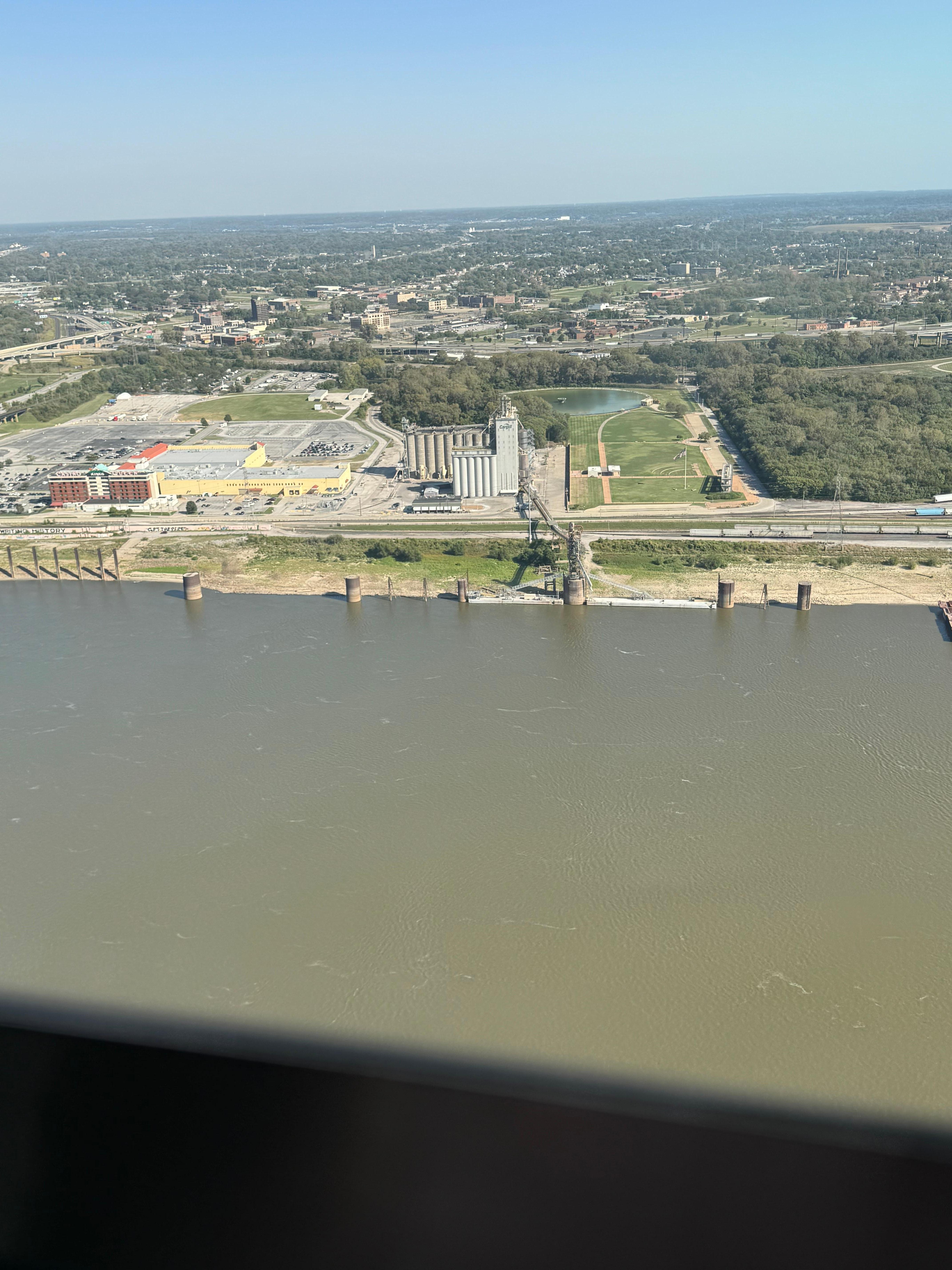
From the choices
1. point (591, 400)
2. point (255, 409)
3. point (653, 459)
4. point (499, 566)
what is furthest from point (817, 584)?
point (255, 409)

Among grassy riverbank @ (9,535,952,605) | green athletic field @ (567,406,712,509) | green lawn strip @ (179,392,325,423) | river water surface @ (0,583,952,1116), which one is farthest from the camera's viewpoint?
green lawn strip @ (179,392,325,423)

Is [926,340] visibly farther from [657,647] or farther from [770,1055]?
[770,1055]

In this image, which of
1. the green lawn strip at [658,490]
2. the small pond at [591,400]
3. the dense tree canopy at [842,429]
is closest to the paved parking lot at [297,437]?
the small pond at [591,400]

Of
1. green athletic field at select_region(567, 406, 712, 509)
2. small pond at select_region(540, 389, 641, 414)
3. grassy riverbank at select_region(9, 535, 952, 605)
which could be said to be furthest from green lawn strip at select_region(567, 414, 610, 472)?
grassy riverbank at select_region(9, 535, 952, 605)

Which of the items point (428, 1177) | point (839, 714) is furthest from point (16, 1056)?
point (839, 714)

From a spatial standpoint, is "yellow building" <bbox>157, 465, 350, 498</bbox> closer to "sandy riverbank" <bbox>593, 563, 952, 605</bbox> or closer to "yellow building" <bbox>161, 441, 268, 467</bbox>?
"yellow building" <bbox>161, 441, 268, 467</bbox>

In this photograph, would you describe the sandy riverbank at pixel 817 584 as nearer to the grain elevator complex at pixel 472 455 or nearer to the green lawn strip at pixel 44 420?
the grain elevator complex at pixel 472 455

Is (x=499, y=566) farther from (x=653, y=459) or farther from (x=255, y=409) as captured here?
(x=255, y=409)
